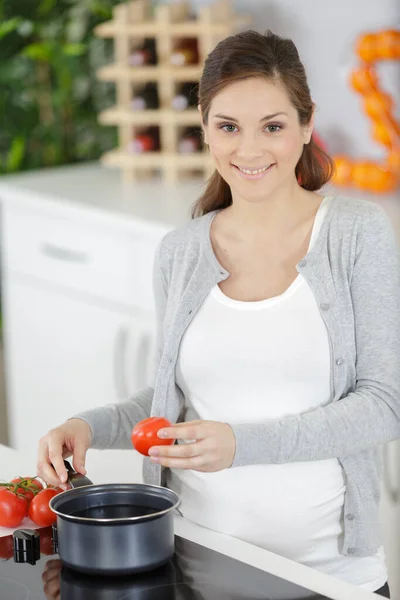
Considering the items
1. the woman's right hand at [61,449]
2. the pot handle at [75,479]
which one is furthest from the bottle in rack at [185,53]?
the pot handle at [75,479]

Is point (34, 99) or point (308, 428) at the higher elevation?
point (34, 99)

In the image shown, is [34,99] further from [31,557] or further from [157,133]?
[31,557]

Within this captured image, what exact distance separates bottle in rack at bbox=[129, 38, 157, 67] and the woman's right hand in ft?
6.08

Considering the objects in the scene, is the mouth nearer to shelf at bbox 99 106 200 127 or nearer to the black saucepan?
the black saucepan

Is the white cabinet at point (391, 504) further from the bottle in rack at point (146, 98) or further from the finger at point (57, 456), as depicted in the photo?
the bottle in rack at point (146, 98)

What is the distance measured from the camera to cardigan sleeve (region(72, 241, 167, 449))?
1571 millimetres

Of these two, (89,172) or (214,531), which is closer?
(214,531)

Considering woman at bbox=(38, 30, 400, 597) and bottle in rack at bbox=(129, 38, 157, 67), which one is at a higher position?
bottle in rack at bbox=(129, 38, 157, 67)

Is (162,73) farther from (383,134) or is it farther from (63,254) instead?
(383,134)

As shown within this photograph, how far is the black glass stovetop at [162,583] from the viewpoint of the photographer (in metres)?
1.21

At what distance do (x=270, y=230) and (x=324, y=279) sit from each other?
127 mm

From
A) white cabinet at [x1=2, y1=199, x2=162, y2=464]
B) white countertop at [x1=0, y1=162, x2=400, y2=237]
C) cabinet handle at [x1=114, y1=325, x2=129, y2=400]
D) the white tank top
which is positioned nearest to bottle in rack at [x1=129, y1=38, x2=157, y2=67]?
white countertop at [x1=0, y1=162, x2=400, y2=237]

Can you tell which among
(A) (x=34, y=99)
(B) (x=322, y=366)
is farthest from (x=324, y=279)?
(A) (x=34, y=99)

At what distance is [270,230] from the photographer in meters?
1.58
